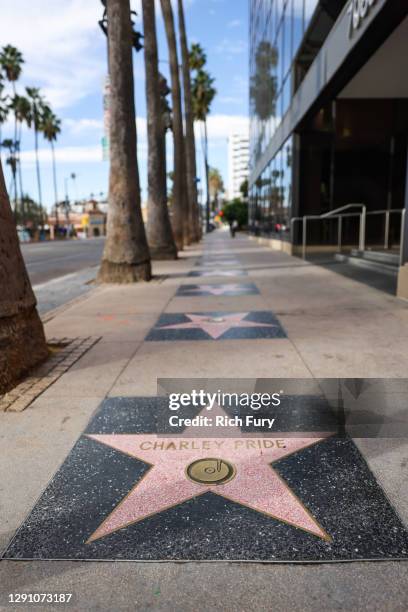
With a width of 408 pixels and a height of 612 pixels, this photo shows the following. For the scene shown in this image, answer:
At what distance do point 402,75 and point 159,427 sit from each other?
1126 centimetres

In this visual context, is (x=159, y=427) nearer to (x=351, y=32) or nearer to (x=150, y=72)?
(x=351, y=32)

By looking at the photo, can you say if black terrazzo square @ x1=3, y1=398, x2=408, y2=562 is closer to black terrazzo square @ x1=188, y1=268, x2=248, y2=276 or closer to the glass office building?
the glass office building

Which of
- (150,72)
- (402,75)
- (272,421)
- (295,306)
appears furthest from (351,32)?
(272,421)

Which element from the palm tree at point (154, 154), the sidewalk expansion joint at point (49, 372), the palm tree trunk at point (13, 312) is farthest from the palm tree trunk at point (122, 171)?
the palm tree trunk at point (13, 312)

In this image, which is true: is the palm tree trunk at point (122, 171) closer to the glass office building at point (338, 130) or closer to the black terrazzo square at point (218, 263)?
the black terrazzo square at point (218, 263)

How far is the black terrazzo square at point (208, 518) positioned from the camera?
1.90 meters

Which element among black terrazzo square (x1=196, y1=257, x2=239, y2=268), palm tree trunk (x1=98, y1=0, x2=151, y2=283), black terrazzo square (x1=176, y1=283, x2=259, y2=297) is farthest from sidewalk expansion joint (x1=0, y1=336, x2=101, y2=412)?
black terrazzo square (x1=196, y1=257, x2=239, y2=268)

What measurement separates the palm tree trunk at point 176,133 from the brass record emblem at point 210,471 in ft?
62.5

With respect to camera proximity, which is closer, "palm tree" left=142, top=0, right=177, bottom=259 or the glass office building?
the glass office building

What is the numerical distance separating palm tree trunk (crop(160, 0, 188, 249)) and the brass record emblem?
62.5 ft

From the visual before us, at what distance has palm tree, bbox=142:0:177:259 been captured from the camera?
14.4 meters

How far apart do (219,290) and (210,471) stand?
267 inches

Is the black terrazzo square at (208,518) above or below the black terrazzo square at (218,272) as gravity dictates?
below

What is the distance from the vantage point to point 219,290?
30.0 feet
